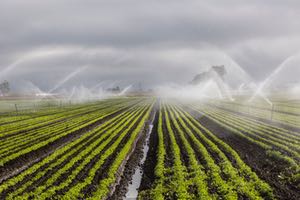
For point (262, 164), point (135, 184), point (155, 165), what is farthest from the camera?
point (155, 165)

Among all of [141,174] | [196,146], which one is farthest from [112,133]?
[141,174]

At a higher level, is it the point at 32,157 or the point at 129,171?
the point at 32,157

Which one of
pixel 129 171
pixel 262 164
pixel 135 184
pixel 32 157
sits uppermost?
pixel 32 157

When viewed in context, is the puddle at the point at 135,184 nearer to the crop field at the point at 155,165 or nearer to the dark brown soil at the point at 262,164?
the crop field at the point at 155,165

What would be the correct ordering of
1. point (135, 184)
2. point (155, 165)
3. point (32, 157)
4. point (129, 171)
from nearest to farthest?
point (135, 184) → point (129, 171) → point (155, 165) → point (32, 157)

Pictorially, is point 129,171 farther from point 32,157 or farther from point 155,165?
point 32,157

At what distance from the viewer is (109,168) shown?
50.8 ft

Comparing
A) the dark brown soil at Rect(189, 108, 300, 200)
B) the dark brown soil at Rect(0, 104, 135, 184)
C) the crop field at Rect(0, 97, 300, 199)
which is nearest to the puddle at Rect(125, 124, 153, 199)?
the crop field at Rect(0, 97, 300, 199)

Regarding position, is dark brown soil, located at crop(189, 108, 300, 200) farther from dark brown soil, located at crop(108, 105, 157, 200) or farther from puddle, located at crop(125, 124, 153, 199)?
dark brown soil, located at crop(108, 105, 157, 200)

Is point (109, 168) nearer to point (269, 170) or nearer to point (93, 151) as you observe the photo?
point (93, 151)

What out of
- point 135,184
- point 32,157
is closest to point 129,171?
point 135,184

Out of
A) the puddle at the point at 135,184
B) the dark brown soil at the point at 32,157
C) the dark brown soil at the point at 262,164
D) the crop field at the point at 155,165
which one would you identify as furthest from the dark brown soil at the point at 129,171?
the dark brown soil at the point at 262,164

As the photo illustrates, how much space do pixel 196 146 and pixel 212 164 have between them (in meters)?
4.87

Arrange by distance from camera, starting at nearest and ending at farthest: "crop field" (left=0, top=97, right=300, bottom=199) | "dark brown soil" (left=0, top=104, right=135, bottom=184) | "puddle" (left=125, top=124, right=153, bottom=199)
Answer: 1. "crop field" (left=0, top=97, right=300, bottom=199)
2. "puddle" (left=125, top=124, right=153, bottom=199)
3. "dark brown soil" (left=0, top=104, right=135, bottom=184)
